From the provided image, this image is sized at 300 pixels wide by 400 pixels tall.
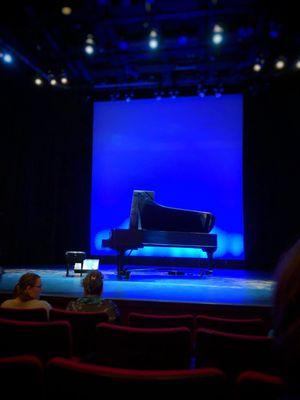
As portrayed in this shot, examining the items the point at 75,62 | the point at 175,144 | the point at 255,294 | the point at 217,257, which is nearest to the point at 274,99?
the point at 175,144

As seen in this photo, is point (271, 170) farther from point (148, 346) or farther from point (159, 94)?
point (148, 346)

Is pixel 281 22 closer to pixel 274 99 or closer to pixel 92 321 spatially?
pixel 274 99

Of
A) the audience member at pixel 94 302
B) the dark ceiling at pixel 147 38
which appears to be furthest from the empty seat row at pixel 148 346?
the dark ceiling at pixel 147 38

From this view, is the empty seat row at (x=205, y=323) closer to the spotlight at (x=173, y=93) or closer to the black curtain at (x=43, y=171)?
the black curtain at (x=43, y=171)

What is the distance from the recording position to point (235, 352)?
6.37 feet

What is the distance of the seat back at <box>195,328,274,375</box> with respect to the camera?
6.23 feet

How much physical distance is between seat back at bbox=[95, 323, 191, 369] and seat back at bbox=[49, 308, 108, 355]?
→ 0.48 m

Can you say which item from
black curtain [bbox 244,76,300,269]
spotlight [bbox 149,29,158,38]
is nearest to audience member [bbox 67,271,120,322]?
spotlight [bbox 149,29,158,38]

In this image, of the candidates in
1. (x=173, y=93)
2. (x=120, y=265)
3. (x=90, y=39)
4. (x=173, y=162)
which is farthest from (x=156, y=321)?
(x=173, y=93)

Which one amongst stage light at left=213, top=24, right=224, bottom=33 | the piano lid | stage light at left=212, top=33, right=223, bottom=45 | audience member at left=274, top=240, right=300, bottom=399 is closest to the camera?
audience member at left=274, top=240, right=300, bottom=399

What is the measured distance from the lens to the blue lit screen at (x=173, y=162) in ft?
32.3

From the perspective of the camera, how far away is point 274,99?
10133mm

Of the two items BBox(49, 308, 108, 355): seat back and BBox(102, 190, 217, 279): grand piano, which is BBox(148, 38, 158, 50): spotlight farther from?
BBox(49, 308, 108, 355): seat back

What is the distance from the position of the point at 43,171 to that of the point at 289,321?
1076 centimetres
